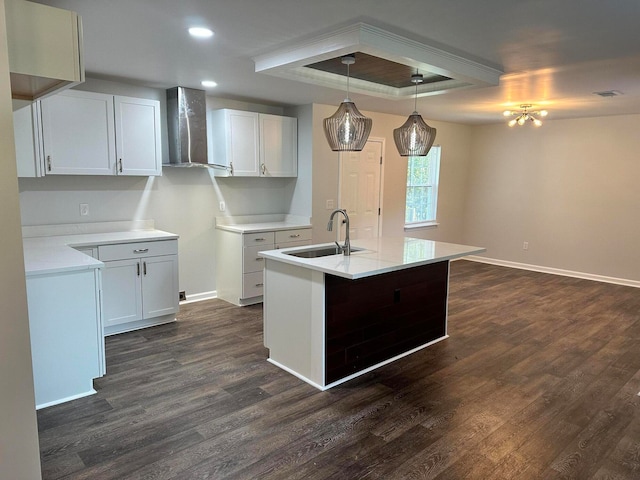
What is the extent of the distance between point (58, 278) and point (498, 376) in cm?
313

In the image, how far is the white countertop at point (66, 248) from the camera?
9.12ft

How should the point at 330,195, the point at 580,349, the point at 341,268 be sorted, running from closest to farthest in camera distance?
1. the point at 341,268
2. the point at 580,349
3. the point at 330,195

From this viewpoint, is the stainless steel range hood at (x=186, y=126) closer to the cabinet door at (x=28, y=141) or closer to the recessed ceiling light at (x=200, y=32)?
the cabinet door at (x=28, y=141)

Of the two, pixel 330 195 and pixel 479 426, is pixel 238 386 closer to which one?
pixel 479 426

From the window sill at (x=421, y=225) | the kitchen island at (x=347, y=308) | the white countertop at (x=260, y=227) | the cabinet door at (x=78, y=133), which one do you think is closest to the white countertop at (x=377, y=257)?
the kitchen island at (x=347, y=308)

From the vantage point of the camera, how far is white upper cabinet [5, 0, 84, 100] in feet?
5.53

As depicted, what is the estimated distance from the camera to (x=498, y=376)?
330cm

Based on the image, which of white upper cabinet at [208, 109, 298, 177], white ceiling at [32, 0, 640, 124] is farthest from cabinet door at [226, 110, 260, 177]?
white ceiling at [32, 0, 640, 124]

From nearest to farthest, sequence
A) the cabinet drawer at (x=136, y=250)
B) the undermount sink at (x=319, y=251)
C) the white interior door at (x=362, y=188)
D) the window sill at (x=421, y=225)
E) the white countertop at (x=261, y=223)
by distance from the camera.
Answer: the undermount sink at (x=319, y=251), the cabinet drawer at (x=136, y=250), the white countertop at (x=261, y=223), the white interior door at (x=362, y=188), the window sill at (x=421, y=225)

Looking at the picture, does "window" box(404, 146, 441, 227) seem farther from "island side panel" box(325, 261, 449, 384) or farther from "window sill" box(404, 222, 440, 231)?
"island side panel" box(325, 261, 449, 384)

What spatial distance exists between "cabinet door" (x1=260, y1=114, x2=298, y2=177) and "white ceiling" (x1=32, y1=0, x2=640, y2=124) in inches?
33.6

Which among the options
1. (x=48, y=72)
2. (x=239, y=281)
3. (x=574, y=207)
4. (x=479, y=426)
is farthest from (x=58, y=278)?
(x=574, y=207)

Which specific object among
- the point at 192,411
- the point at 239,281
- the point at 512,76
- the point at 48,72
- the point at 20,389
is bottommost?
the point at 192,411

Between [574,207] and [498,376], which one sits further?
[574,207]
